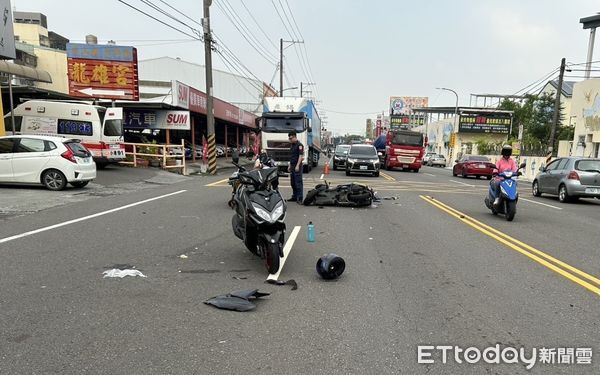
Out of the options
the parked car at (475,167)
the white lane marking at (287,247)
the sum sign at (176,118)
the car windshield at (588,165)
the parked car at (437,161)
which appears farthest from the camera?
the parked car at (437,161)

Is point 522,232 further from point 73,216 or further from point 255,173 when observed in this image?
point 73,216

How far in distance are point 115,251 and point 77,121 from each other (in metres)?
15.2

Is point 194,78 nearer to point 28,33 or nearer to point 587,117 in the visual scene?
point 28,33

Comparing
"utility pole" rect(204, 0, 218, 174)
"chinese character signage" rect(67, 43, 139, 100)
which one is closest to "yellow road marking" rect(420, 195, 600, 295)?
"utility pole" rect(204, 0, 218, 174)

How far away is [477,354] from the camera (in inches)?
141

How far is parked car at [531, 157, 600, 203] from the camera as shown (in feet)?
45.4

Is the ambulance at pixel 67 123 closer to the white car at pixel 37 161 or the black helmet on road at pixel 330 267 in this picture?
the white car at pixel 37 161

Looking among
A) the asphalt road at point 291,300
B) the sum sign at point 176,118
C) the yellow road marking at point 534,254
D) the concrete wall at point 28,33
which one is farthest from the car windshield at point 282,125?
the concrete wall at point 28,33

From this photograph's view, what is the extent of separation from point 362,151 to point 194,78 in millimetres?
45844

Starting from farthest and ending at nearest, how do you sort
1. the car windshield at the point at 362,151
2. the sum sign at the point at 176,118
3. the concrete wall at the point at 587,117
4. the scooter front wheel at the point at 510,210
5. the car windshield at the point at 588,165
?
1. the concrete wall at the point at 587,117
2. the sum sign at the point at 176,118
3. the car windshield at the point at 362,151
4. the car windshield at the point at 588,165
5. the scooter front wheel at the point at 510,210

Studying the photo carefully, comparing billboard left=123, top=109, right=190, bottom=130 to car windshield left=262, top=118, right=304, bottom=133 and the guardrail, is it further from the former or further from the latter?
car windshield left=262, top=118, right=304, bottom=133

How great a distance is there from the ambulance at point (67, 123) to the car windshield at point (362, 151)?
1209cm

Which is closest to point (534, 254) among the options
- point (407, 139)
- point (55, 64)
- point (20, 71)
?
point (20, 71)

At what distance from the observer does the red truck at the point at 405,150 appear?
3045 cm
